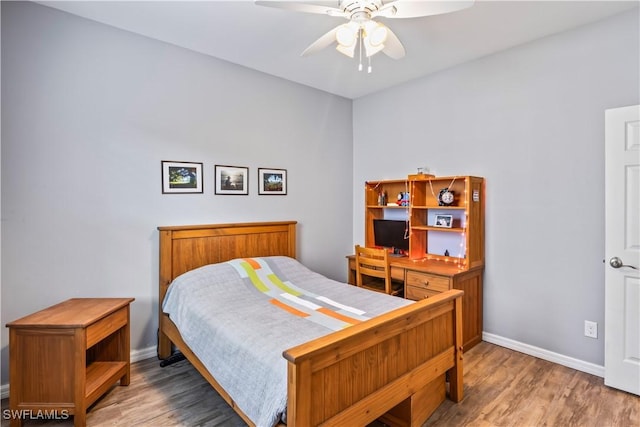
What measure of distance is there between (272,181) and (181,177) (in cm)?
96

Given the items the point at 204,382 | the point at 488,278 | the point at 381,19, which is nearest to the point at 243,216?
the point at 204,382

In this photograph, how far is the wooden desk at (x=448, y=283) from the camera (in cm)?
293

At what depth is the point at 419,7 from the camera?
181cm

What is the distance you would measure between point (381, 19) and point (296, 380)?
251 cm

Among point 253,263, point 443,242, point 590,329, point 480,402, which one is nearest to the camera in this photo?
point 480,402

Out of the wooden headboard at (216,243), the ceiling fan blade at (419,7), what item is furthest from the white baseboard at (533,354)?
the ceiling fan blade at (419,7)

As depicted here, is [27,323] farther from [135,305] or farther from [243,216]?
[243,216]

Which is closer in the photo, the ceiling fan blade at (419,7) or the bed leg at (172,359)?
the ceiling fan blade at (419,7)

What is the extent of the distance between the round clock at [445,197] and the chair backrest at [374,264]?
0.75 meters

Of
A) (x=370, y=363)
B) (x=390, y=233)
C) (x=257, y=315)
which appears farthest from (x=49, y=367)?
(x=390, y=233)

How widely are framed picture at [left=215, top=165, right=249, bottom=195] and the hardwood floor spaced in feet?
5.28

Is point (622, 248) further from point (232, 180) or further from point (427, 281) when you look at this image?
point (232, 180)

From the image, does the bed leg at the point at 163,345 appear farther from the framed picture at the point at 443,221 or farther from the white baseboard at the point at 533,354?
the framed picture at the point at 443,221

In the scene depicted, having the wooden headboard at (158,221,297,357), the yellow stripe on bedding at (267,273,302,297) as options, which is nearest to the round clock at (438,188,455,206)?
the wooden headboard at (158,221,297,357)
